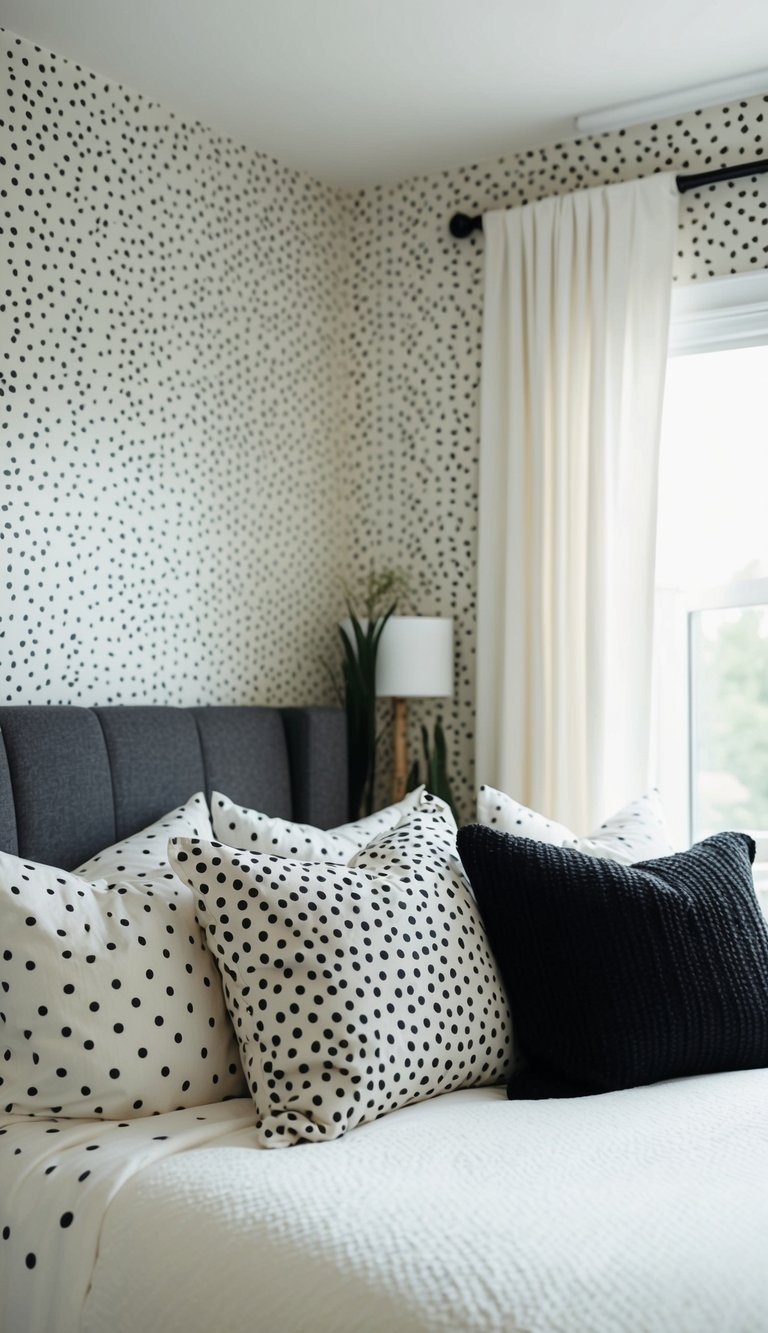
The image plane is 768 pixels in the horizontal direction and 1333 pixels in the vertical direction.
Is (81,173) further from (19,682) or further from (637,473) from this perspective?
(637,473)

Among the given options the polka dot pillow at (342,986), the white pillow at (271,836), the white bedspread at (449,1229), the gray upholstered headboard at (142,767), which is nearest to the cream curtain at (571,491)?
the gray upholstered headboard at (142,767)

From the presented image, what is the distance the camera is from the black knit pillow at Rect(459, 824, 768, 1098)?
199cm

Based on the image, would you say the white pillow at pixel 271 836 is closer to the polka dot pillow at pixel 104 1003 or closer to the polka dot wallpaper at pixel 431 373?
the polka dot pillow at pixel 104 1003

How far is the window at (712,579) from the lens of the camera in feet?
10.6

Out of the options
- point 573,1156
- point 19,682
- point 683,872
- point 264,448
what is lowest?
point 573,1156

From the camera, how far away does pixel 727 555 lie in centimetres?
330

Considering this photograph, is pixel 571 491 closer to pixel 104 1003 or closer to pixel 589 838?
pixel 589 838

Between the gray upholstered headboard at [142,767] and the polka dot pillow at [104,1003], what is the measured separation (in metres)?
0.46

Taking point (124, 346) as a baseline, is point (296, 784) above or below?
below

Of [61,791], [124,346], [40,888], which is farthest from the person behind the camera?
[124,346]

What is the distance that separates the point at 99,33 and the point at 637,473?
5.22 feet

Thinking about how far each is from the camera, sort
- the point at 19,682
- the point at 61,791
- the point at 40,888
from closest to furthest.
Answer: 1. the point at 40,888
2. the point at 61,791
3. the point at 19,682

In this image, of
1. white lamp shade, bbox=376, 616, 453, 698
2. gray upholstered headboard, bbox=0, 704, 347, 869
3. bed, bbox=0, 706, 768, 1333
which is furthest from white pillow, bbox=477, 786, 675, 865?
white lamp shade, bbox=376, 616, 453, 698

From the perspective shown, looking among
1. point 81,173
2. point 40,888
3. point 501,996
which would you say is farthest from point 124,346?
point 501,996
